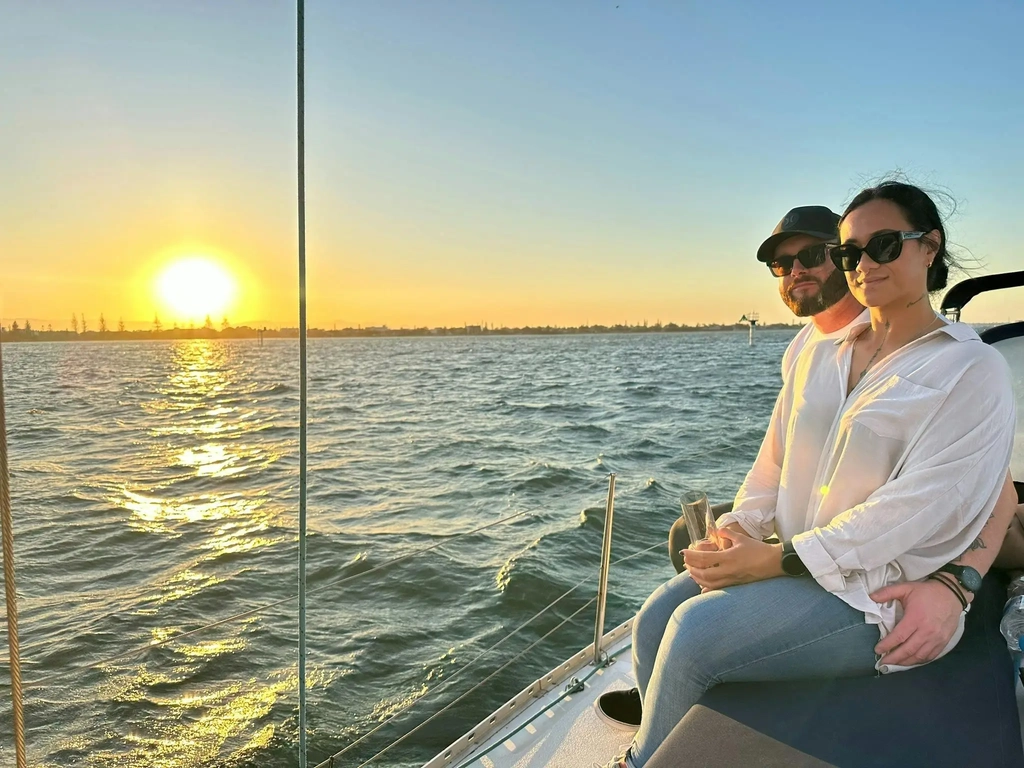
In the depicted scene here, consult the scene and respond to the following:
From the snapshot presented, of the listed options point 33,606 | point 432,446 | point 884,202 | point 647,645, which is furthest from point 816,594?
point 432,446

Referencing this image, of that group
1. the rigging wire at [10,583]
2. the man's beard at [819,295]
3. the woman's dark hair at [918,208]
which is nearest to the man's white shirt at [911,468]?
the woman's dark hair at [918,208]

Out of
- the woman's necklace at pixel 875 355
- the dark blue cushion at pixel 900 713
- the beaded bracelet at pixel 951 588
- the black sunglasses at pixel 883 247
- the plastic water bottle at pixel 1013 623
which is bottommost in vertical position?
A: the dark blue cushion at pixel 900 713

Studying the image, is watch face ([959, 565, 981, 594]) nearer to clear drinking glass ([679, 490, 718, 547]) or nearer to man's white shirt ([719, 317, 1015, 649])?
man's white shirt ([719, 317, 1015, 649])

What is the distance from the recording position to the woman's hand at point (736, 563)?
134 cm

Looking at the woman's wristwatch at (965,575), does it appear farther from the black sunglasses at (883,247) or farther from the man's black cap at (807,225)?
the man's black cap at (807,225)

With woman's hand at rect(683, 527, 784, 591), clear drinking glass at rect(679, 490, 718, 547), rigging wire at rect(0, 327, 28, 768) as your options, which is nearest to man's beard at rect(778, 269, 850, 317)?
clear drinking glass at rect(679, 490, 718, 547)

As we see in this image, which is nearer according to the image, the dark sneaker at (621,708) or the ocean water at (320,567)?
the dark sneaker at (621,708)

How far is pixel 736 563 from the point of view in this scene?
1.37m

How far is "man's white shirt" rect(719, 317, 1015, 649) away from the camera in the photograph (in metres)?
1.25

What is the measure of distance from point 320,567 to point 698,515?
5.28 metres

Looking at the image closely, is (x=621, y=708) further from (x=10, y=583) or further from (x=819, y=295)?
(x=10, y=583)

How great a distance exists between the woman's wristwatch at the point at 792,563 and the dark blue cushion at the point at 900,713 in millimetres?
194

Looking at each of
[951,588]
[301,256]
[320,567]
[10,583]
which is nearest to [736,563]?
[951,588]

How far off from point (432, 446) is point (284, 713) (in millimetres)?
8556
